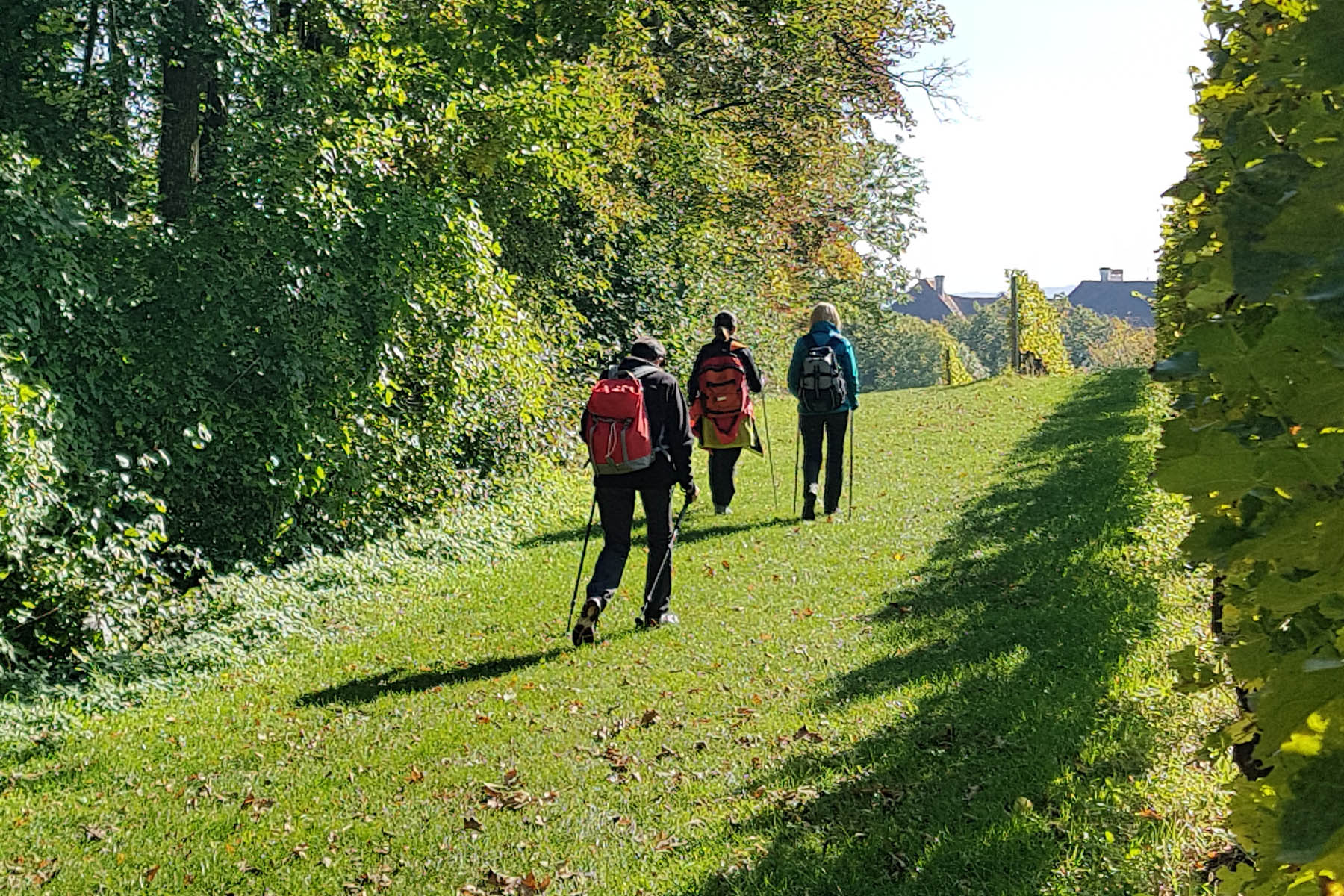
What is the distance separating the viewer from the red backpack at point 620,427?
25.4 ft

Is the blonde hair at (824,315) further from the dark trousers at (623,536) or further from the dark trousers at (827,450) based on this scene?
the dark trousers at (623,536)

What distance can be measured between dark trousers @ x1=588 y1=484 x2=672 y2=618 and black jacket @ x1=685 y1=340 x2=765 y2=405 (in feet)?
12.4

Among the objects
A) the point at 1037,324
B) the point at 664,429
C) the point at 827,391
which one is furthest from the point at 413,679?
the point at 1037,324

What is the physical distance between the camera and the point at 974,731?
18.1ft

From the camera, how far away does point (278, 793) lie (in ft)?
18.3

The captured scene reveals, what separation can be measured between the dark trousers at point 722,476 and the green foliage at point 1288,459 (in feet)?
33.6

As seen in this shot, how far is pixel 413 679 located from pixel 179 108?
5.59m

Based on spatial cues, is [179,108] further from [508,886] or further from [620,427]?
[508,886]

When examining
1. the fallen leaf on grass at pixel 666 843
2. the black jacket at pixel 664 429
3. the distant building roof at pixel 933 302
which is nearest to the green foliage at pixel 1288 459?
the fallen leaf on grass at pixel 666 843

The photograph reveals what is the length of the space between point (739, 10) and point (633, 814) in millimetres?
16402

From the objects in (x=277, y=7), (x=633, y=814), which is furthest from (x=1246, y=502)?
(x=277, y=7)

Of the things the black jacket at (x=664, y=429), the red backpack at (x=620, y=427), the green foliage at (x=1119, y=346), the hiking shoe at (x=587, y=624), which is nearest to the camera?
the red backpack at (x=620, y=427)

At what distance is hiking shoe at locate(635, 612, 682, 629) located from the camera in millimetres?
8438

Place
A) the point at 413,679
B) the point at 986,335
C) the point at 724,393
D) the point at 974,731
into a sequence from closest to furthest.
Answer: the point at 974,731 < the point at 413,679 < the point at 724,393 < the point at 986,335
